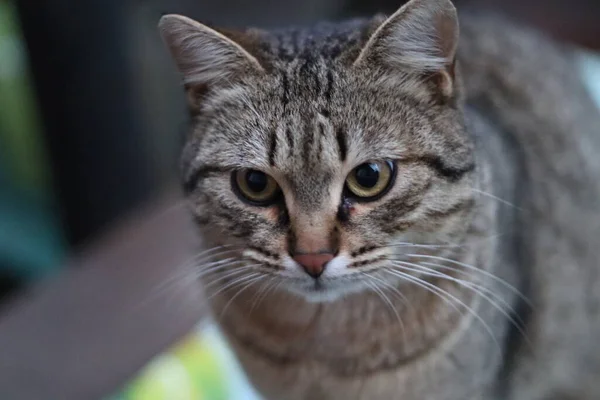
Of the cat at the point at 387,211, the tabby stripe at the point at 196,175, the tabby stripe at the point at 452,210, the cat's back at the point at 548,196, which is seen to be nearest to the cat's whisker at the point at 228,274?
the cat at the point at 387,211

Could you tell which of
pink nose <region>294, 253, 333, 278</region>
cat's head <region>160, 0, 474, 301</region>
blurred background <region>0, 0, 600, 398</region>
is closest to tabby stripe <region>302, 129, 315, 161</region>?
cat's head <region>160, 0, 474, 301</region>

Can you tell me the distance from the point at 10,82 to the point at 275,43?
1.17m

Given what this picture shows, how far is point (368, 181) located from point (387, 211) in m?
0.04

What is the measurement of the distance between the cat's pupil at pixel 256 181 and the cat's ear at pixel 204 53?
122 mm

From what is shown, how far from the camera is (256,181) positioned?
0.85 metres

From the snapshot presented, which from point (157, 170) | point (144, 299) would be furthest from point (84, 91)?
point (144, 299)

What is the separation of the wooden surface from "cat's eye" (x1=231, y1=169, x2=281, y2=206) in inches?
14.1

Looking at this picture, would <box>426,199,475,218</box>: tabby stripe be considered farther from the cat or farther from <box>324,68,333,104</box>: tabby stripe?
<box>324,68,333,104</box>: tabby stripe

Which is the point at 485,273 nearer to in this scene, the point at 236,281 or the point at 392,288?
the point at 392,288

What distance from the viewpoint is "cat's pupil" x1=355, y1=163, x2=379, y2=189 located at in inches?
32.4

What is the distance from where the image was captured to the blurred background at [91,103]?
62.3 inches

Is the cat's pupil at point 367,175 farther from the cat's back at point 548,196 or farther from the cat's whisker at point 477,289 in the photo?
the cat's back at point 548,196

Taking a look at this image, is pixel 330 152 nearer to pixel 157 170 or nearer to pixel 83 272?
pixel 83 272

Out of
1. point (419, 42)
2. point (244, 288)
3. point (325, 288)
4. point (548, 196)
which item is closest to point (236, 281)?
point (244, 288)
